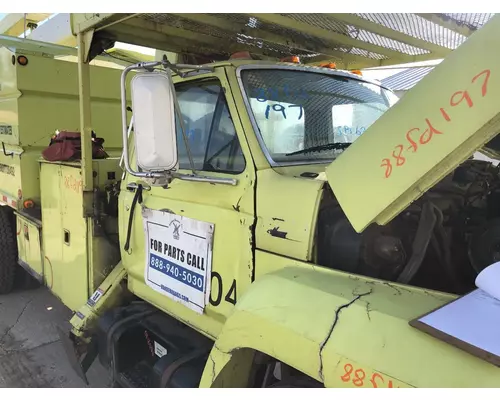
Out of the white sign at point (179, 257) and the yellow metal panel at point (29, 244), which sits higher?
the white sign at point (179, 257)

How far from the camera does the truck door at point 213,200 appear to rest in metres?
2.18

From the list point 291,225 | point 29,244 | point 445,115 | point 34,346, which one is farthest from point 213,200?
point 29,244

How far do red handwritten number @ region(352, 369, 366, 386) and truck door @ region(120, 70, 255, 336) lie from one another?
823mm

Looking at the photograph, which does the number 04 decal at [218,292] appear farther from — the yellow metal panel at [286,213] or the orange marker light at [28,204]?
the orange marker light at [28,204]

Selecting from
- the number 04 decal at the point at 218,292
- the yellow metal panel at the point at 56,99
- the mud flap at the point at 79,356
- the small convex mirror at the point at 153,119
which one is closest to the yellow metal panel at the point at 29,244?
the yellow metal panel at the point at 56,99

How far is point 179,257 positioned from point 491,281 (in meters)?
1.54

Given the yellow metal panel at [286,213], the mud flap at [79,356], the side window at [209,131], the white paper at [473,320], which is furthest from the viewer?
the mud flap at [79,356]

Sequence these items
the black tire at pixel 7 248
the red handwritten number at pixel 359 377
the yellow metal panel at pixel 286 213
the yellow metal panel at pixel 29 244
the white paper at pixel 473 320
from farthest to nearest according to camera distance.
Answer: the black tire at pixel 7 248
the yellow metal panel at pixel 29 244
the yellow metal panel at pixel 286 213
the red handwritten number at pixel 359 377
the white paper at pixel 473 320

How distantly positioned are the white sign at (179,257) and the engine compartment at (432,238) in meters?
0.65

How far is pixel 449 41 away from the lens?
3191 millimetres

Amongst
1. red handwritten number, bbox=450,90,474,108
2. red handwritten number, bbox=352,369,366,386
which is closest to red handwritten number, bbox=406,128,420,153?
red handwritten number, bbox=450,90,474,108

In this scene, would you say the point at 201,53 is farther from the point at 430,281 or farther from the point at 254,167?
the point at 430,281

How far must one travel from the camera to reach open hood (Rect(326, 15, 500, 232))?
129 centimetres

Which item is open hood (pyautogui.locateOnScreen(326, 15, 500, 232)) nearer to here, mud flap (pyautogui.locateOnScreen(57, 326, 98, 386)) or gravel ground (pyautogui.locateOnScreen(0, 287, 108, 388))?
mud flap (pyautogui.locateOnScreen(57, 326, 98, 386))
